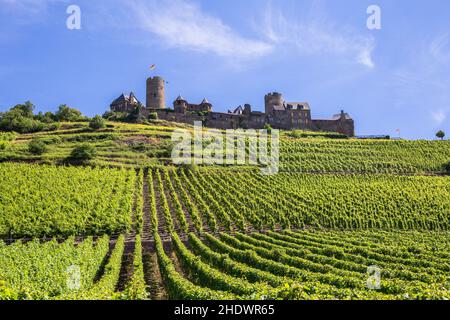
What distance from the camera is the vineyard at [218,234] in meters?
18.0

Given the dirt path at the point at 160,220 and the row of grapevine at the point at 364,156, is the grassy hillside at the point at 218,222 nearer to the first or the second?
the dirt path at the point at 160,220

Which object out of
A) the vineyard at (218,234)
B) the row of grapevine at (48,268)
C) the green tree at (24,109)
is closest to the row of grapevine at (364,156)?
the vineyard at (218,234)

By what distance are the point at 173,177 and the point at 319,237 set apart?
2419cm

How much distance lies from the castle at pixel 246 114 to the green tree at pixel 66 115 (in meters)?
14.5

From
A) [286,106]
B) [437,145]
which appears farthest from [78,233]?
[286,106]

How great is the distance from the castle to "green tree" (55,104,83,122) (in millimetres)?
14496

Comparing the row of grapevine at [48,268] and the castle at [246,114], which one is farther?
the castle at [246,114]

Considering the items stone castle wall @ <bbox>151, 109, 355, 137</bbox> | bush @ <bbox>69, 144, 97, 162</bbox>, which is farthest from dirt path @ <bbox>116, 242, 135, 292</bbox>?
stone castle wall @ <bbox>151, 109, 355, 137</bbox>

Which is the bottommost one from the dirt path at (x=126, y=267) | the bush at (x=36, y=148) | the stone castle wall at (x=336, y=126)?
the dirt path at (x=126, y=267)

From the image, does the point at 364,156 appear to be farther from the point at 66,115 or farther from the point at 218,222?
the point at 66,115

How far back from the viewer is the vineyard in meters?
18.0

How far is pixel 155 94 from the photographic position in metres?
104

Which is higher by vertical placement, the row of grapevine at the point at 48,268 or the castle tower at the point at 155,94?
the castle tower at the point at 155,94

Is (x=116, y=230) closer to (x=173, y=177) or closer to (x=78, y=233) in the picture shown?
(x=78, y=233)
